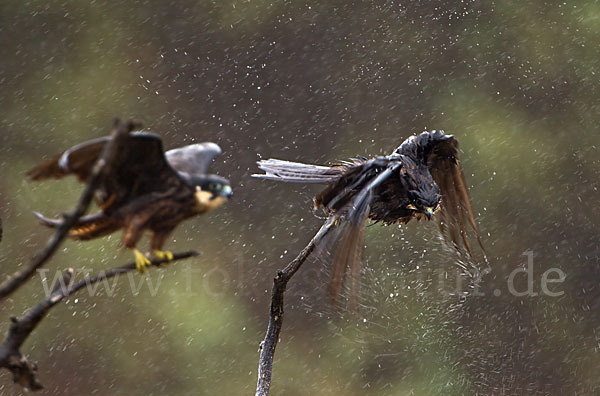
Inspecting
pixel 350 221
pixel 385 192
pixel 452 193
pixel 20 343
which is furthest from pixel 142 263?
pixel 452 193

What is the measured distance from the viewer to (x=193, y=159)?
746mm

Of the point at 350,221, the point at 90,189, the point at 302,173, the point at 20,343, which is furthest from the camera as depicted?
the point at 302,173

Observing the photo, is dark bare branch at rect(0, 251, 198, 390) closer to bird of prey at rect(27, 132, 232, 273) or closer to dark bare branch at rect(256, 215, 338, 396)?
bird of prey at rect(27, 132, 232, 273)

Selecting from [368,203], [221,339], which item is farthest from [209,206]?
[221,339]

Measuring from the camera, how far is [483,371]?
3.07 m

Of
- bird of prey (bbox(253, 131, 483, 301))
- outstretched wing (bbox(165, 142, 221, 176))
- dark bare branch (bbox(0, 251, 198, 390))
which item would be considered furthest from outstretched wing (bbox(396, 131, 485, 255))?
dark bare branch (bbox(0, 251, 198, 390))

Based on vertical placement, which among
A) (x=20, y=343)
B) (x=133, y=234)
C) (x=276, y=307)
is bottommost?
(x=276, y=307)

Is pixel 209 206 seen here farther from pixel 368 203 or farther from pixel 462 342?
pixel 462 342

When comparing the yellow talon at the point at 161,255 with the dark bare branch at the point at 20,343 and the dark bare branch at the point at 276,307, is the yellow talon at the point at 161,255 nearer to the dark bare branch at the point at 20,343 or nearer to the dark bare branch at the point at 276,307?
the dark bare branch at the point at 20,343

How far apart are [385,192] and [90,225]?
505mm

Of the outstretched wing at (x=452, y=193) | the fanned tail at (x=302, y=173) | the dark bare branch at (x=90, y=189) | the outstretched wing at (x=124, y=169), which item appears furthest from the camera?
the outstretched wing at (x=452, y=193)

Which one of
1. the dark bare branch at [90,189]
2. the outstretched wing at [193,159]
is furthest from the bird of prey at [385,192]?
the dark bare branch at [90,189]

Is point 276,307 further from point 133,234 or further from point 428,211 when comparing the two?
point 133,234

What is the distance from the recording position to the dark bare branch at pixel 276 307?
1031 mm
